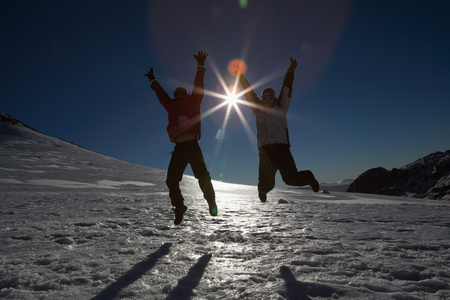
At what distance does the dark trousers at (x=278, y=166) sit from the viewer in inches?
198

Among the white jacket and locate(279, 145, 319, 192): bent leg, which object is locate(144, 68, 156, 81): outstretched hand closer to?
the white jacket

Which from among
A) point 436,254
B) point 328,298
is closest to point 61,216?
point 328,298

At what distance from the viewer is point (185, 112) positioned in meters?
4.44

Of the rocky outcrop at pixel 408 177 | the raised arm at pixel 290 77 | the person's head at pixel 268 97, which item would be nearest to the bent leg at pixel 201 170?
the person's head at pixel 268 97

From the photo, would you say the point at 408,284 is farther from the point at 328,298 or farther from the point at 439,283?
the point at 328,298

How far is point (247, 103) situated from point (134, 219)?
3180 millimetres

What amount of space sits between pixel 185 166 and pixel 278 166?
1.91 m

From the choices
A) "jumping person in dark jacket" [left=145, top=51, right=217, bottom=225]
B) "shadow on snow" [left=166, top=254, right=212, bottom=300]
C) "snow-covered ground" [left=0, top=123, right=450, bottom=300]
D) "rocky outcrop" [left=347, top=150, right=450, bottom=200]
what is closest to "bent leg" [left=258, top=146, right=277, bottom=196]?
"jumping person in dark jacket" [left=145, top=51, right=217, bottom=225]

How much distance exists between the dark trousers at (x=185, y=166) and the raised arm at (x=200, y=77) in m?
0.91

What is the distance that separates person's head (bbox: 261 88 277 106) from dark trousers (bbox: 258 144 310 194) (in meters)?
0.90

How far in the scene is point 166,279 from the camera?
1866mm

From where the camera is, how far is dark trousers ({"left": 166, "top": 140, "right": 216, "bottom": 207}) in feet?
14.4

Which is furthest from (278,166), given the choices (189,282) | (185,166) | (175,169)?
(189,282)

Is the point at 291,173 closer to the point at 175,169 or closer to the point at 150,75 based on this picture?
the point at 175,169
